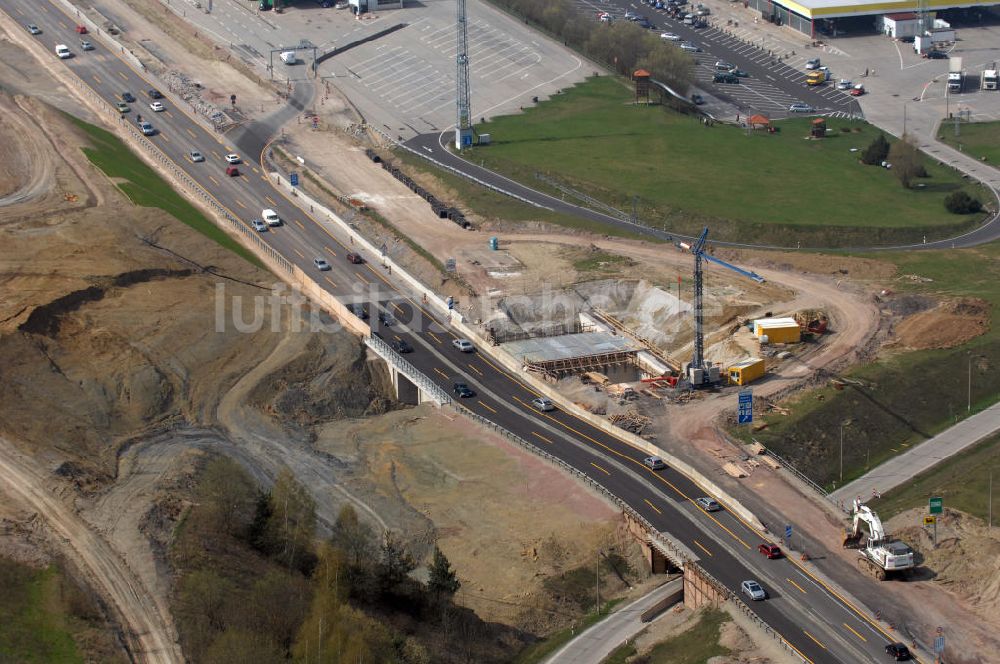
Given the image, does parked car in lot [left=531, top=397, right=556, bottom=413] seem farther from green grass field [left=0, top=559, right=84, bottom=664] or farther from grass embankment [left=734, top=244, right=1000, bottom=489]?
green grass field [left=0, top=559, right=84, bottom=664]

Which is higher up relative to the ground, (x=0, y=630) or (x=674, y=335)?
(x=0, y=630)

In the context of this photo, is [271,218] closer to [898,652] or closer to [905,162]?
[905,162]

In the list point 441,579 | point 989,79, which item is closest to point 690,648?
point 441,579

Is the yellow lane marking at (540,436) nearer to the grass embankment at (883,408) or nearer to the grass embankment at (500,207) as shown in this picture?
the grass embankment at (883,408)

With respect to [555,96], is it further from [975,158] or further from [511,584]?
[511,584]

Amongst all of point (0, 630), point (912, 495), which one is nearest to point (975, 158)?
point (912, 495)

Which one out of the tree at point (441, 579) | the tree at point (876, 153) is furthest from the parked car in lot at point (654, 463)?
the tree at point (876, 153)

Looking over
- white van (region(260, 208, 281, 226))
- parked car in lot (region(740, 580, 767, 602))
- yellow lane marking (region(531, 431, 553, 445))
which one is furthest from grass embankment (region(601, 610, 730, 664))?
white van (region(260, 208, 281, 226))
